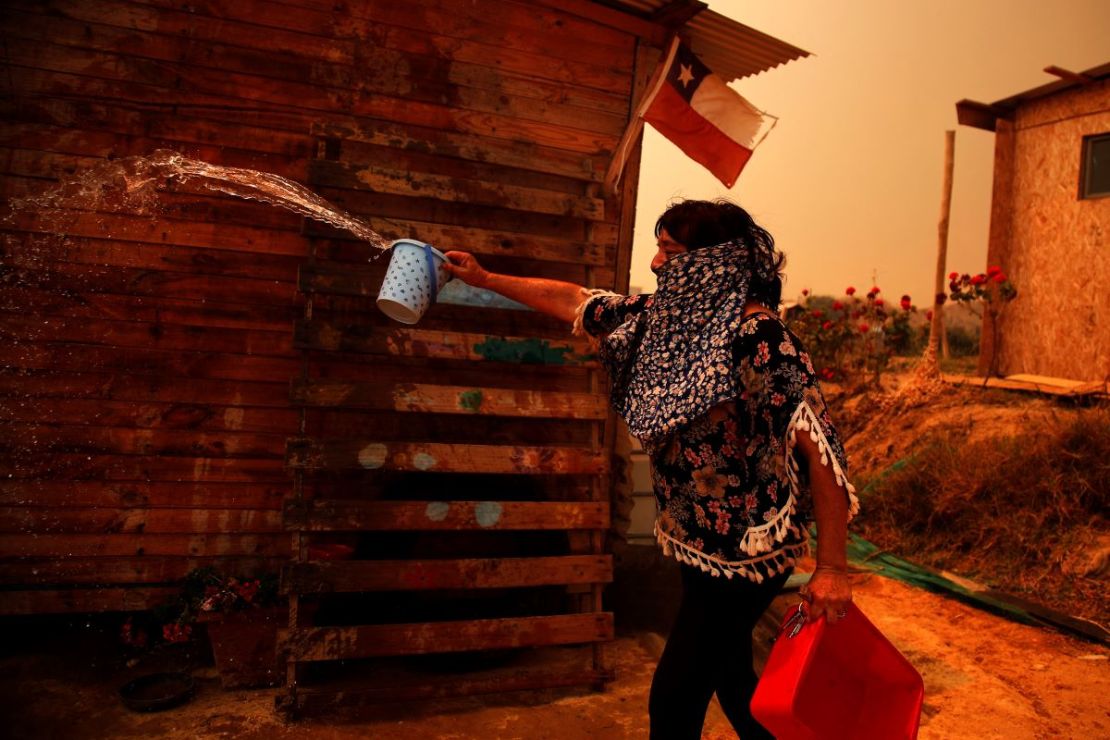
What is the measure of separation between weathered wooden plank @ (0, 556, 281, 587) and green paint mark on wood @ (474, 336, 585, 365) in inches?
66.3

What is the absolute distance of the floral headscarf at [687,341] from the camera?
84.9 inches

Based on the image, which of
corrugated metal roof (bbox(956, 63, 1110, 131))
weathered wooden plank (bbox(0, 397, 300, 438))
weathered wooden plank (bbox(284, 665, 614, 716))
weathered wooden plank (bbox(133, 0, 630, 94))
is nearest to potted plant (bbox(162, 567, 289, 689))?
weathered wooden plank (bbox(284, 665, 614, 716))

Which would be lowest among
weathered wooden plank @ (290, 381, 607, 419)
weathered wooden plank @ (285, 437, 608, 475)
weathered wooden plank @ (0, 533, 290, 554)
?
weathered wooden plank @ (0, 533, 290, 554)

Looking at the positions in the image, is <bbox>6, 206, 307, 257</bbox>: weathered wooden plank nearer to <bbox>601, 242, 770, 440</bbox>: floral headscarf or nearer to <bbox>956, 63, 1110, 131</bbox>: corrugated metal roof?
<bbox>601, 242, 770, 440</bbox>: floral headscarf

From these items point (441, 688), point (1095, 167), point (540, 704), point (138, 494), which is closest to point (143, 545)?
point (138, 494)

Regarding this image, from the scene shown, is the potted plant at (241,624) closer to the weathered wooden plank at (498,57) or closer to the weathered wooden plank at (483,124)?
the weathered wooden plank at (483,124)

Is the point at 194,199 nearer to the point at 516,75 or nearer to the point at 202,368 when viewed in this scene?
the point at 202,368

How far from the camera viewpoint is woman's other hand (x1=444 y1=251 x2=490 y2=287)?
2.98 metres

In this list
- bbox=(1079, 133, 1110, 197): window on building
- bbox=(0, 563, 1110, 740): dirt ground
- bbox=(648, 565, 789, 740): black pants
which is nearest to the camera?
bbox=(648, 565, 789, 740): black pants

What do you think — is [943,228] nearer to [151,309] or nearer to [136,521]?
[151,309]

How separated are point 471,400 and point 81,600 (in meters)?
2.30

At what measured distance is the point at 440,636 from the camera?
11.9ft

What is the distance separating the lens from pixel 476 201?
13.2 ft

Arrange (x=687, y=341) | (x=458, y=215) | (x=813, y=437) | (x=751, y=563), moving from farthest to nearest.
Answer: (x=458, y=215), (x=687, y=341), (x=751, y=563), (x=813, y=437)
